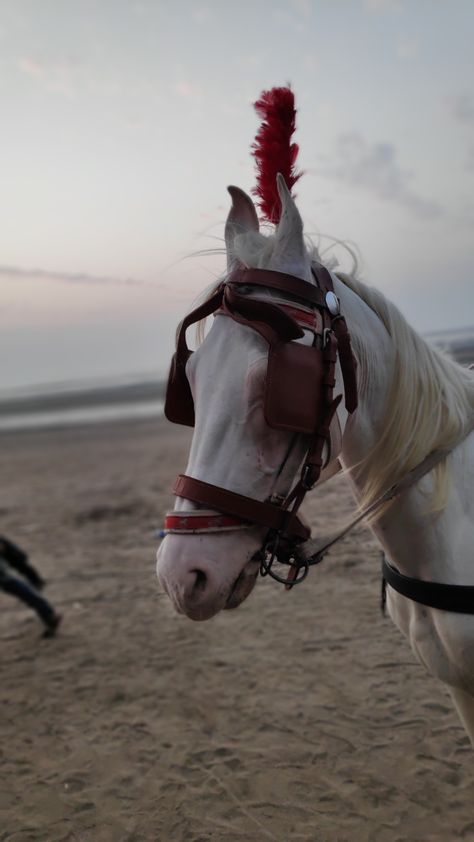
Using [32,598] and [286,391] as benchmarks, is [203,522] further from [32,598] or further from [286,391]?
[32,598]

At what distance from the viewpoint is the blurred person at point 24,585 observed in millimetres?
5062

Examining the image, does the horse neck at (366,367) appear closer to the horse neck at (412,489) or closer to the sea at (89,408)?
the horse neck at (412,489)

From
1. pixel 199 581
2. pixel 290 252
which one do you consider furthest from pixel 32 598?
Result: pixel 290 252

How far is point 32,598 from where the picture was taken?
512cm

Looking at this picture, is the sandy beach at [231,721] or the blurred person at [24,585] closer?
the sandy beach at [231,721]

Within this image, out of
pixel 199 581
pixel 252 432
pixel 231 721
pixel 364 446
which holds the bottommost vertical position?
pixel 231 721

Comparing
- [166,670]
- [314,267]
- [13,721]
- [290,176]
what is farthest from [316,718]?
[290,176]

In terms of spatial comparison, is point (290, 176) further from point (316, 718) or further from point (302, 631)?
point (302, 631)

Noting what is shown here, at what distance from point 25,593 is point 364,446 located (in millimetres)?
4296

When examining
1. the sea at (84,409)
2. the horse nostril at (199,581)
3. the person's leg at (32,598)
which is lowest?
the sea at (84,409)

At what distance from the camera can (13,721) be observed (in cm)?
403

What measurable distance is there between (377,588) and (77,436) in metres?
16.5

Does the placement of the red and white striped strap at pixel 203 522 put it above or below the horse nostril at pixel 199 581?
above

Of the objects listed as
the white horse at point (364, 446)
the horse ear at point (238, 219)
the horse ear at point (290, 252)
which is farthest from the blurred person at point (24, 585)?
the horse ear at point (290, 252)
